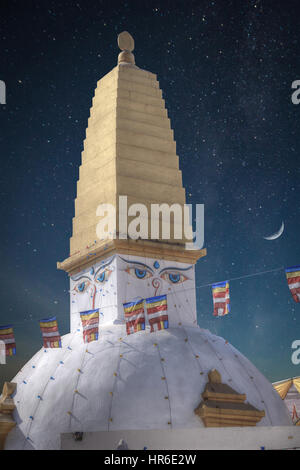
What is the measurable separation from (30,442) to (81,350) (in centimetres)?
343

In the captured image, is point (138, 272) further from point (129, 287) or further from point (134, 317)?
point (134, 317)

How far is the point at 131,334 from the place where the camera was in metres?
19.9

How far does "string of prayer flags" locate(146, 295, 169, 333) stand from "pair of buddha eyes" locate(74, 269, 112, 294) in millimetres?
2893

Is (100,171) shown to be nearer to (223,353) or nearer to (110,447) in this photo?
(223,353)

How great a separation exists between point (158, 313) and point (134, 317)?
0.82 meters

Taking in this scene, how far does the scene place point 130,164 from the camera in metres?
23.5

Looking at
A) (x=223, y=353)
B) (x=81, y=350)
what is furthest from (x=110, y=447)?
(x=223, y=353)

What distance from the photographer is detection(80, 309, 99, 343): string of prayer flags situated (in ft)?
64.0

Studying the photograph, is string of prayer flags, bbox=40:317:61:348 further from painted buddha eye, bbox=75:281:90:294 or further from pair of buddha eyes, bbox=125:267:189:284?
pair of buddha eyes, bbox=125:267:189:284

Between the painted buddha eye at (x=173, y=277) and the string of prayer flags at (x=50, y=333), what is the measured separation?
15.1 feet

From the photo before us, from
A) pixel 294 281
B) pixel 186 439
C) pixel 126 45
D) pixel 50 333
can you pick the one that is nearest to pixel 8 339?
pixel 50 333

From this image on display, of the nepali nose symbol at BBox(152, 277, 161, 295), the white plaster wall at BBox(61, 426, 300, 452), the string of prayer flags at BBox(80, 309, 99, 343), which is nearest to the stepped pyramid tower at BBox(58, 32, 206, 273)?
the nepali nose symbol at BBox(152, 277, 161, 295)

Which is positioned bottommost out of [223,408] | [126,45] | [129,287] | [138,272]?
[223,408]

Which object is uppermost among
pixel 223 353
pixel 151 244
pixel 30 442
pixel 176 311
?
pixel 151 244
